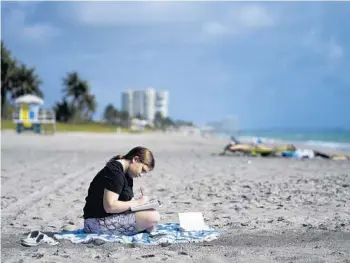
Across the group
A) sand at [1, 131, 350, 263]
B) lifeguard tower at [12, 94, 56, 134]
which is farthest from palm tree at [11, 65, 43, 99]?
sand at [1, 131, 350, 263]

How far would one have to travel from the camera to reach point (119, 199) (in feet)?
16.7

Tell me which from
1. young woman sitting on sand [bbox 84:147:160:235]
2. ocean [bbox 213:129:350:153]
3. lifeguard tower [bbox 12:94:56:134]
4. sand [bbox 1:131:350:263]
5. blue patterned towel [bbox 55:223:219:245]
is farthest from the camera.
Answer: ocean [bbox 213:129:350:153]

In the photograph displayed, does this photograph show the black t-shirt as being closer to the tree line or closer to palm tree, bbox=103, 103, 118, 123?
the tree line

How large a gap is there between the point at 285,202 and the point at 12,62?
62.6 m

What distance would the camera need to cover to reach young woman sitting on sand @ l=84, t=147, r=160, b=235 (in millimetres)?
4777

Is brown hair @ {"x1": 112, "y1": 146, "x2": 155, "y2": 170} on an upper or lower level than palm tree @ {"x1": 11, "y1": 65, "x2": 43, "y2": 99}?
lower

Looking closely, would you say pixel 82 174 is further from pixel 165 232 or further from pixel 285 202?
pixel 165 232

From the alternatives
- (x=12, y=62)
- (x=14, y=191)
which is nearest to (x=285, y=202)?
(x=14, y=191)

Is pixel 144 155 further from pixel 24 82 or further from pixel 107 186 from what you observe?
pixel 24 82

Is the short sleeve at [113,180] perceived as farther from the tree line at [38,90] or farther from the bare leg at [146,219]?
the tree line at [38,90]

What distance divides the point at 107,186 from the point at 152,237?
77 centimetres

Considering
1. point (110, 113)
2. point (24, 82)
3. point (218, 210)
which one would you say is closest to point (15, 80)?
point (24, 82)

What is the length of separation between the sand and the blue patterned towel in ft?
0.41

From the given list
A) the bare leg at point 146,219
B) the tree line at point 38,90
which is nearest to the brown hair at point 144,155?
the bare leg at point 146,219
